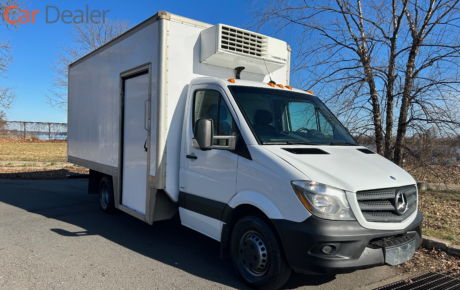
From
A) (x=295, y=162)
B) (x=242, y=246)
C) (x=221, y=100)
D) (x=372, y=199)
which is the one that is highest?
(x=221, y=100)

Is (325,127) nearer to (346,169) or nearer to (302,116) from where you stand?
(302,116)

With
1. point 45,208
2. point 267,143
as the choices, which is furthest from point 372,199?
point 45,208

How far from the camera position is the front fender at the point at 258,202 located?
3.60 m

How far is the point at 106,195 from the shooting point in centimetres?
727

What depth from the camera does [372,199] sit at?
3.48m

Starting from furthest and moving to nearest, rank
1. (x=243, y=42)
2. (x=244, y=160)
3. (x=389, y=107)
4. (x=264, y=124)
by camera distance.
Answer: (x=389, y=107)
(x=243, y=42)
(x=264, y=124)
(x=244, y=160)

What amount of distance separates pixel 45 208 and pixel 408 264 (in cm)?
692

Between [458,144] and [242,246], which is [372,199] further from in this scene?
[458,144]

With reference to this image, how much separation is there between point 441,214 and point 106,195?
21.4 ft

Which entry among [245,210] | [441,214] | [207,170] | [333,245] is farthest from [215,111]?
[441,214]

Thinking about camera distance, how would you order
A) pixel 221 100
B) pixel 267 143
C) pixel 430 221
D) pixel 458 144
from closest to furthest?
pixel 267 143
pixel 221 100
pixel 430 221
pixel 458 144

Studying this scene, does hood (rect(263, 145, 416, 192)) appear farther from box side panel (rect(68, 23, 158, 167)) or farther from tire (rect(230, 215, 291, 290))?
box side panel (rect(68, 23, 158, 167))

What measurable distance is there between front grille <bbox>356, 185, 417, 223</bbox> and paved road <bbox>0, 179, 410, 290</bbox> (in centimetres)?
101

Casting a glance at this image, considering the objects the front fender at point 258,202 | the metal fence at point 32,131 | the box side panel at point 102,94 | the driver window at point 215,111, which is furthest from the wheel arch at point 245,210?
the metal fence at point 32,131
